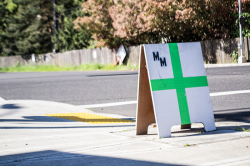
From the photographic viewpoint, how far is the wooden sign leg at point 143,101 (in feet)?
16.5

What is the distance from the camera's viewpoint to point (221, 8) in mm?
24219

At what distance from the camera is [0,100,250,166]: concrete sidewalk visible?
12.0ft

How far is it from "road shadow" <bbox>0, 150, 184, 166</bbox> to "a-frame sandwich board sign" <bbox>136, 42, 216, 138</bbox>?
3.94ft

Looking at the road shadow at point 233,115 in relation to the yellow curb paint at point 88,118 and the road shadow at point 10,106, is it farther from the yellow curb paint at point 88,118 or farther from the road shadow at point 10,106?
the road shadow at point 10,106

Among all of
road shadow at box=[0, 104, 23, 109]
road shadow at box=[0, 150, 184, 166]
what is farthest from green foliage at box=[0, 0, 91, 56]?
road shadow at box=[0, 150, 184, 166]

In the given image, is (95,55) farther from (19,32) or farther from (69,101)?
(69,101)

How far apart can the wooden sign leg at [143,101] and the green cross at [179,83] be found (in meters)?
0.27

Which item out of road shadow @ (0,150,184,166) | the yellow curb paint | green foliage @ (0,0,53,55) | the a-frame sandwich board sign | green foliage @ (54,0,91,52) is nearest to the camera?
road shadow @ (0,150,184,166)

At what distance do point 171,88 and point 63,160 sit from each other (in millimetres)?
1943

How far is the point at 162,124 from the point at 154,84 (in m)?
0.56

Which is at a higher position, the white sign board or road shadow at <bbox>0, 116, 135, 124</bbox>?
the white sign board

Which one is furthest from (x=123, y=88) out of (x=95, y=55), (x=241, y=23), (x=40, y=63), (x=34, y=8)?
(x=34, y=8)

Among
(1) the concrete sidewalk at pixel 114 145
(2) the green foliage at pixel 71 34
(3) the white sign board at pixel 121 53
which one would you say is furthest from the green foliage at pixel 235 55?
(2) the green foliage at pixel 71 34

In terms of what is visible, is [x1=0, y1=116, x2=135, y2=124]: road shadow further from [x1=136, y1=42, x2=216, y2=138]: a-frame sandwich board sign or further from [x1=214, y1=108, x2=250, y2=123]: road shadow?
[x1=214, y1=108, x2=250, y2=123]: road shadow
